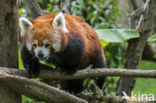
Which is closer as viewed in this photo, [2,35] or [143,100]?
[2,35]

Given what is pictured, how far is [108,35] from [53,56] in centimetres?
127

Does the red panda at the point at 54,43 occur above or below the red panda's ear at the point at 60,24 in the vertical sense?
below

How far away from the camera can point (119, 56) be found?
418 cm

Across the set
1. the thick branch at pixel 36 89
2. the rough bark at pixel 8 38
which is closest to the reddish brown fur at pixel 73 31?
the rough bark at pixel 8 38

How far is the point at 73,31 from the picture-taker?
2303 millimetres

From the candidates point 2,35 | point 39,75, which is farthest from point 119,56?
point 2,35

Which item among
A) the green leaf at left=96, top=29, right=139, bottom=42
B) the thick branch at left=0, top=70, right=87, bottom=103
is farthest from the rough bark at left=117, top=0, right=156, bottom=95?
the thick branch at left=0, top=70, right=87, bottom=103

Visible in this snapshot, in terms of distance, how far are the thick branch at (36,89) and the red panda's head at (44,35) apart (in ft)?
1.04

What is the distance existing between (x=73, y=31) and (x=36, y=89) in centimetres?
77

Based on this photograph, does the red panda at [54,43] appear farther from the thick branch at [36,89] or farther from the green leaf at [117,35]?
the green leaf at [117,35]

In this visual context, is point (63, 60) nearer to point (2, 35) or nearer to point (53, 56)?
point (53, 56)

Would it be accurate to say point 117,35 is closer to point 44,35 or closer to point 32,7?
point 32,7

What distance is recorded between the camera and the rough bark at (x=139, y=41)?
317 cm

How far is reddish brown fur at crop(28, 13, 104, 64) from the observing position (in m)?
2.09
